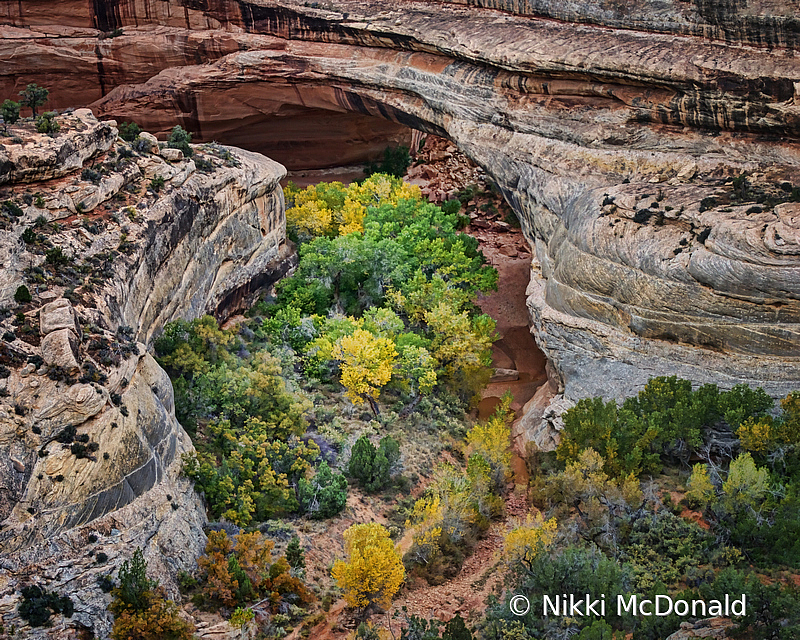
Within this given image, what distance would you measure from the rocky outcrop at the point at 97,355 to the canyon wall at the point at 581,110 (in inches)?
534

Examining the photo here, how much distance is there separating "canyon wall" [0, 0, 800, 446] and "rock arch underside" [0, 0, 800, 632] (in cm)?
9

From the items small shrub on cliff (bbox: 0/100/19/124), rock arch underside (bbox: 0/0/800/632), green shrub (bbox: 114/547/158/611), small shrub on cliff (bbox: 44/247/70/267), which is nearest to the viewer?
green shrub (bbox: 114/547/158/611)

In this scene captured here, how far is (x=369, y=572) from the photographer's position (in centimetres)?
3008

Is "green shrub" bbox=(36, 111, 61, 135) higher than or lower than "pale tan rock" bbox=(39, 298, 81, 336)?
higher

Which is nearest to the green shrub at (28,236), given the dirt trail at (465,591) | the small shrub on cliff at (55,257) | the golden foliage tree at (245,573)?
the small shrub on cliff at (55,257)

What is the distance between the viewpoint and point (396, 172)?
64062 mm

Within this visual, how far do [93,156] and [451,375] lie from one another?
19.0 meters

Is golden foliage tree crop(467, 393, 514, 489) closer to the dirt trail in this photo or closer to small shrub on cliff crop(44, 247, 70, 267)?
the dirt trail

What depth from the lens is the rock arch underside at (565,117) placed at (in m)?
35.8

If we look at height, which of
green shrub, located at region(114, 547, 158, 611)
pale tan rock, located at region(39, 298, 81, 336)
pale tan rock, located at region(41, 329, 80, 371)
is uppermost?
pale tan rock, located at region(39, 298, 81, 336)

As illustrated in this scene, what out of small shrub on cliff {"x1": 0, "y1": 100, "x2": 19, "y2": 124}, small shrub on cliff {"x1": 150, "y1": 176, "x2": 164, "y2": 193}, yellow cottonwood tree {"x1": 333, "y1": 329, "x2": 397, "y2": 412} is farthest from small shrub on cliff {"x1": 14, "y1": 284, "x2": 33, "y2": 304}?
yellow cottonwood tree {"x1": 333, "y1": 329, "x2": 397, "y2": 412}

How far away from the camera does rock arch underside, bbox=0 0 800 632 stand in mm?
35781

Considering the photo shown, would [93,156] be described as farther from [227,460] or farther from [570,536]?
[570,536]

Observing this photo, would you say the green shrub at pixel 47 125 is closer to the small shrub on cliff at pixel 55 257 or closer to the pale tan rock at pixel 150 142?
the pale tan rock at pixel 150 142
